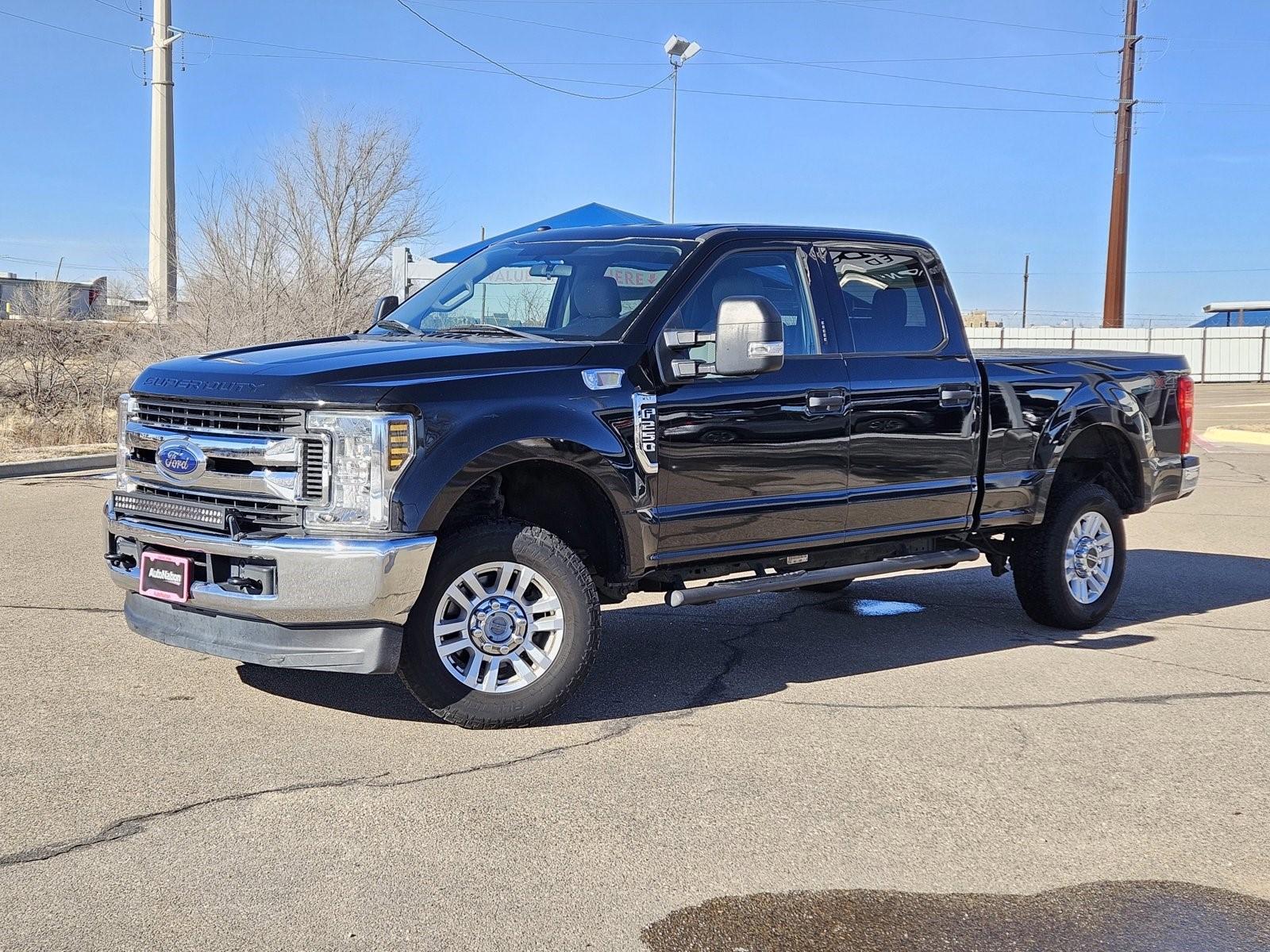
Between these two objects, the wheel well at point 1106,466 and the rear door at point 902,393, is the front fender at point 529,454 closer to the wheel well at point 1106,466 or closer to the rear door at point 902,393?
the rear door at point 902,393

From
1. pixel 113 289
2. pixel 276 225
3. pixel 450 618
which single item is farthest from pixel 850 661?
pixel 113 289

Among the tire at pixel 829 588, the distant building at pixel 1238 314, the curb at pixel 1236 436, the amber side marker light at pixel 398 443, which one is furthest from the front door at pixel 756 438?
the distant building at pixel 1238 314

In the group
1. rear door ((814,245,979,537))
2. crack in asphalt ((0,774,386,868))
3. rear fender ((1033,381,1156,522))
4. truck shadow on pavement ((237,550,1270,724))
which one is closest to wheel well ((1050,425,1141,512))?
rear fender ((1033,381,1156,522))

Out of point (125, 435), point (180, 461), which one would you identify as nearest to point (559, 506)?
point (180, 461)

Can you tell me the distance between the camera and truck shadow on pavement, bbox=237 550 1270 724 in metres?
5.96

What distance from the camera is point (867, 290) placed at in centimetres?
689

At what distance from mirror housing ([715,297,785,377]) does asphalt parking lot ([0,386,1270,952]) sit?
1472mm

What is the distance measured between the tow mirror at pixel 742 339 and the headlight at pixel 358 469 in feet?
4.55

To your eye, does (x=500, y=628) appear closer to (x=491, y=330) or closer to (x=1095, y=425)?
(x=491, y=330)

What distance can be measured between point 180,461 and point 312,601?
2.72ft

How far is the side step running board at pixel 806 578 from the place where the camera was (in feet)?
19.4

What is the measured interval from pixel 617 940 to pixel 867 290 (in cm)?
416

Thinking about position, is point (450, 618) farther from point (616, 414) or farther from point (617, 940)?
point (617, 940)

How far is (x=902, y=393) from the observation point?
6707 millimetres
